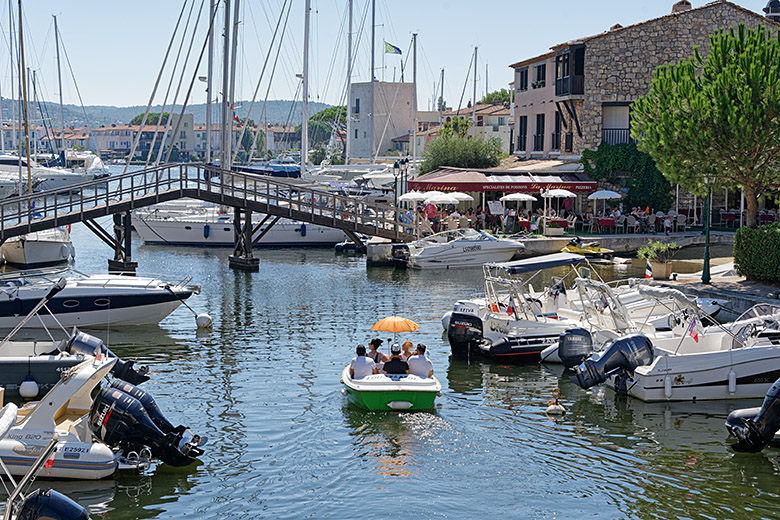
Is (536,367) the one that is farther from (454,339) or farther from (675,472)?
(675,472)

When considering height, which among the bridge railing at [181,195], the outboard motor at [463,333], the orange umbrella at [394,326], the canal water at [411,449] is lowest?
the canal water at [411,449]

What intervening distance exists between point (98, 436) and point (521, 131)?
48.6 metres

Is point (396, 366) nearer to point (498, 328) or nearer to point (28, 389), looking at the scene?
point (498, 328)

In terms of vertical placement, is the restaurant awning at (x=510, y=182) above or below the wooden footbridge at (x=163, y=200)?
above

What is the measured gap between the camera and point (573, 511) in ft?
47.1

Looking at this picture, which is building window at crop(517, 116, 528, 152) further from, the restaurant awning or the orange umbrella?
the orange umbrella

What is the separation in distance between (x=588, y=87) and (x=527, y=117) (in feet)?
30.6

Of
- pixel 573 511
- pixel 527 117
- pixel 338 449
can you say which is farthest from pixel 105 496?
pixel 527 117

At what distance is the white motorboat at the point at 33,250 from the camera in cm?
4297

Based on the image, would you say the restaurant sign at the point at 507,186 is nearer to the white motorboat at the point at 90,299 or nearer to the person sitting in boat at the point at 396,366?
the white motorboat at the point at 90,299

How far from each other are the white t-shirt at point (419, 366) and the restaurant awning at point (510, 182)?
30025 mm

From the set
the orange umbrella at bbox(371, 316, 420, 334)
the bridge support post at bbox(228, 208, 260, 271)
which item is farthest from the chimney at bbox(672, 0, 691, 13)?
the orange umbrella at bbox(371, 316, 420, 334)

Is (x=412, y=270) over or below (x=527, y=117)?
below

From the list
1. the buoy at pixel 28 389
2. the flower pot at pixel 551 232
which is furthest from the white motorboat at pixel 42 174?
the buoy at pixel 28 389
